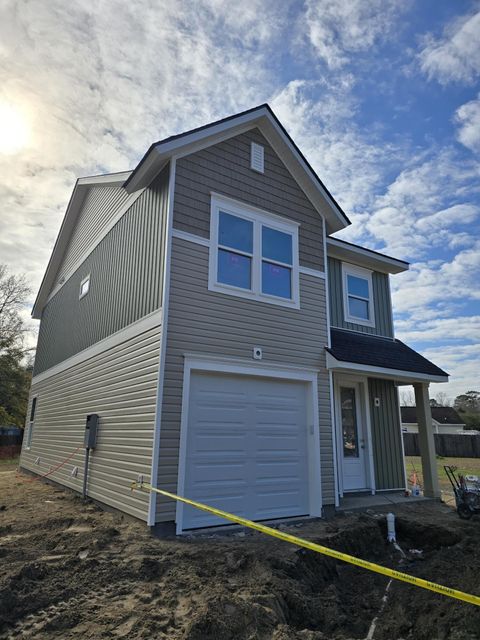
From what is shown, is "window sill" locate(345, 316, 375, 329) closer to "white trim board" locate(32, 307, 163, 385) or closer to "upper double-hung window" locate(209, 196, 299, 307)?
"upper double-hung window" locate(209, 196, 299, 307)

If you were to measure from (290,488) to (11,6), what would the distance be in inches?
374

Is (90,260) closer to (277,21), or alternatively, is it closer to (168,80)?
(168,80)

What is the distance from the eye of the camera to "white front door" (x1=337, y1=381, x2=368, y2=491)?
952cm

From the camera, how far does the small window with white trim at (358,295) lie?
10711 millimetres

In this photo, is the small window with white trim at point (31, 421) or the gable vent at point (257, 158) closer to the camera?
the gable vent at point (257, 158)

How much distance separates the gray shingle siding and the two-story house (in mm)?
55

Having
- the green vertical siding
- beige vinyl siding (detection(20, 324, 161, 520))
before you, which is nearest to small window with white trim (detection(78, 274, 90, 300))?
beige vinyl siding (detection(20, 324, 161, 520))

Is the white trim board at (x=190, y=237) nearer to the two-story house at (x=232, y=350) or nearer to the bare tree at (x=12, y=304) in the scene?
the two-story house at (x=232, y=350)

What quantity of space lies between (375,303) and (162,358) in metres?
6.98

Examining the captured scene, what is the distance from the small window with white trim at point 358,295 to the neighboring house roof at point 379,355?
483mm

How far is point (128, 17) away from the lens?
24.1 ft

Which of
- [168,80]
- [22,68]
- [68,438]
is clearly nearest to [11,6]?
[22,68]

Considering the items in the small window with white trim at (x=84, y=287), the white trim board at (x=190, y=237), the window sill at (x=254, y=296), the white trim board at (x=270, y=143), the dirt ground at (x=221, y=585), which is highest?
the white trim board at (x=270, y=143)

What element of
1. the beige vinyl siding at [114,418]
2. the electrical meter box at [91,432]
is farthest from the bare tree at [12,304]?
the electrical meter box at [91,432]
